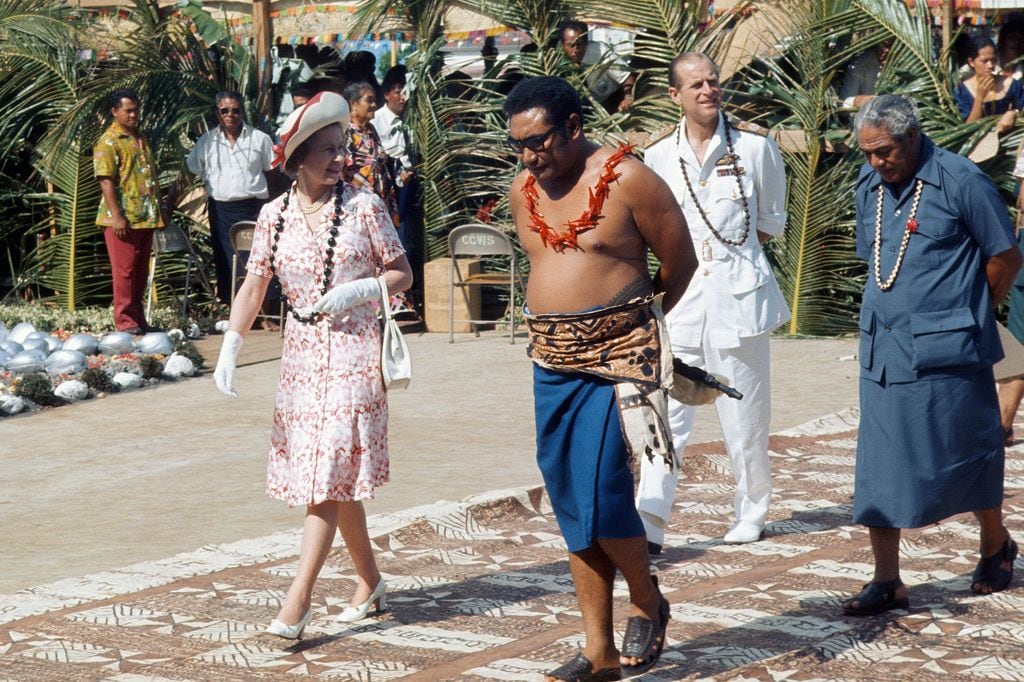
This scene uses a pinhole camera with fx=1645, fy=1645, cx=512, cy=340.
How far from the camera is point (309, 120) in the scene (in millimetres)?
5629

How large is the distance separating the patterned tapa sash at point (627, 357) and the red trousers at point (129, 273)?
8.99m

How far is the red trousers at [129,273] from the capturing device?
43.9 ft

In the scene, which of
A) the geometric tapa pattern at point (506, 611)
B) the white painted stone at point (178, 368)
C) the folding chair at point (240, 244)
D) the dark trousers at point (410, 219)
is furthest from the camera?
the dark trousers at point (410, 219)

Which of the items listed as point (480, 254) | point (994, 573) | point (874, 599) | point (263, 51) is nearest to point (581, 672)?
point (874, 599)

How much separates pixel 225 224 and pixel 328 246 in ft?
29.2

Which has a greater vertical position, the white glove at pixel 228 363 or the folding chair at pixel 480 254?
the folding chair at pixel 480 254

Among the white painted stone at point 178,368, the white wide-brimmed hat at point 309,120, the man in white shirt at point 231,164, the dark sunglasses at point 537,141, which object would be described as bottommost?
the white painted stone at point 178,368

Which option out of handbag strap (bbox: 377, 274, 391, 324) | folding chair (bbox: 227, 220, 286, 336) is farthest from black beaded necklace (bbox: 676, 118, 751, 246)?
folding chair (bbox: 227, 220, 286, 336)

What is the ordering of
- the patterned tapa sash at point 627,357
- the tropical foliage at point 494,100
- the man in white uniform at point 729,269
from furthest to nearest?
1. the tropical foliage at point 494,100
2. the man in white uniform at point 729,269
3. the patterned tapa sash at point 627,357

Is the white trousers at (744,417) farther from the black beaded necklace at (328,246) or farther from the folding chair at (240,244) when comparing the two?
the folding chair at (240,244)

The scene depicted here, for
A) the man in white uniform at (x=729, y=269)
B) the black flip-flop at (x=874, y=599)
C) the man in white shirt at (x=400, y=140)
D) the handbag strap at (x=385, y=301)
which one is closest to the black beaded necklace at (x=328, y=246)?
the handbag strap at (x=385, y=301)

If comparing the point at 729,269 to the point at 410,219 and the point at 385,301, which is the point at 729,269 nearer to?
the point at 385,301

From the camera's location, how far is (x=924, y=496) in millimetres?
5582

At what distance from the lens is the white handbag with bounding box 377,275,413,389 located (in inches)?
221
